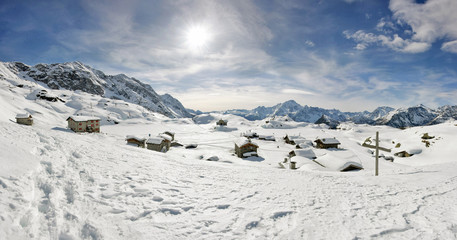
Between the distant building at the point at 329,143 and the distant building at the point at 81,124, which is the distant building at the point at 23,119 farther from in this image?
the distant building at the point at 329,143

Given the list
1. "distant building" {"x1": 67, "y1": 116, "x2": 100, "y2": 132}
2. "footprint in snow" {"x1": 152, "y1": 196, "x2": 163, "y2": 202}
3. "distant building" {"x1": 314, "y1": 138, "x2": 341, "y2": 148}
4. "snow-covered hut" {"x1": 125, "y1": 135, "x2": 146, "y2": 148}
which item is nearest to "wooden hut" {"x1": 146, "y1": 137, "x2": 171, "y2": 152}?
"snow-covered hut" {"x1": 125, "y1": 135, "x2": 146, "y2": 148}

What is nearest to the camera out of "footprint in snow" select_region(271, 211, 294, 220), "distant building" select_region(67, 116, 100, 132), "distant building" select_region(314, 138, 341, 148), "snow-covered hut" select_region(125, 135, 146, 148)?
"footprint in snow" select_region(271, 211, 294, 220)

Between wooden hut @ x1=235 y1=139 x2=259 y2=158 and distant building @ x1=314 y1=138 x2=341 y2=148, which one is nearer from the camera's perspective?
wooden hut @ x1=235 y1=139 x2=259 y2=158

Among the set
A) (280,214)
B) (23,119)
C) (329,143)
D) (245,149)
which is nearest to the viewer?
(280,214)

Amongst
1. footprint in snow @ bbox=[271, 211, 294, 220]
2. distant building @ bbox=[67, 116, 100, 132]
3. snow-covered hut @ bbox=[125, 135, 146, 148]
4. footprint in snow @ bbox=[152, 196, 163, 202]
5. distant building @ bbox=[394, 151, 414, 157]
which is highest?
distant building @ bbox=[67, 116, 100, 132]

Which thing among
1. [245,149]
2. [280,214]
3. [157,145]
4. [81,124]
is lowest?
[245,149]

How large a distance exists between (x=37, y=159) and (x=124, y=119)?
105811 millimetres

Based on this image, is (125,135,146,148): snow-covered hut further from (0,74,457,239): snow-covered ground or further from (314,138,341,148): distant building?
(314,138,341,148): distant building

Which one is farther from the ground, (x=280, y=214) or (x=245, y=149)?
(x=280, y=214)

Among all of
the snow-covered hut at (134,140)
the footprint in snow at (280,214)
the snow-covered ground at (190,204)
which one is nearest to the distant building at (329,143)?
the snow-covered ground at (190,204)

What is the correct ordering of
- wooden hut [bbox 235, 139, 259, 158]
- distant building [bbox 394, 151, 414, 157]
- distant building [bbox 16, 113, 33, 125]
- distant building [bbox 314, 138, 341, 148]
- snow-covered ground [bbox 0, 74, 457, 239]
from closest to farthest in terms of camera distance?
snow-covered ground [bbox 0, 74, 457, 239]
distant building [bbox 16, 113, 33, 125]
wooden hut [bbox 235, 139, 259, 158]
distant building [bbox 394, 151, 414, 157]
distant building [bbox 314, 138, 341, 148]

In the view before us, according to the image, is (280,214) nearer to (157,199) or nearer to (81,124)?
(157,199)

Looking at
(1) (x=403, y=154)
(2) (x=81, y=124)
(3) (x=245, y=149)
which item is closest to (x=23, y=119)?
(2) (x=81, y=124)

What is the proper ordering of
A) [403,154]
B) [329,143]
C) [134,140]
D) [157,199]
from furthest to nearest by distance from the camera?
[329,143] → [403,154] → [134,140] → [157,199]
